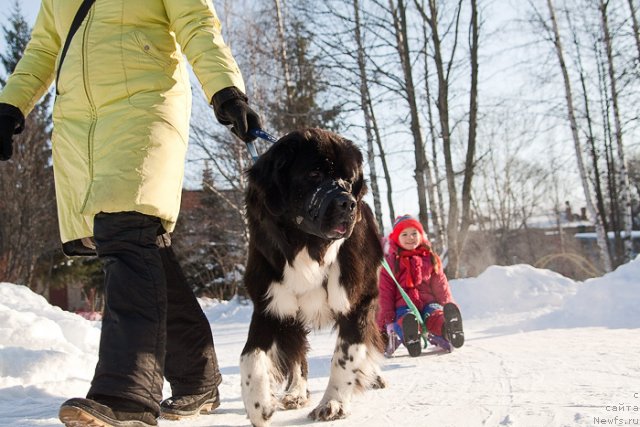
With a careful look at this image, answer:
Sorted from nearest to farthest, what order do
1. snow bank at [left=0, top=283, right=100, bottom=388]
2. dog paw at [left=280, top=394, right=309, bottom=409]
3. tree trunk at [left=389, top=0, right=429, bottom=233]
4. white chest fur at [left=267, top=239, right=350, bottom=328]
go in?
white chest fur at [left=267, top=239, right=350, bottom=328] → dog paw at [left=280, top=394, right=309, bottom=409] → snow bank at [left=0, top=283, right=100, bottom=388] → tree trunk at [left=389, top=0, right=429, bottom=233]

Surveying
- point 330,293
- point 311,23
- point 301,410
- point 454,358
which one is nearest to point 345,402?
point 301,410

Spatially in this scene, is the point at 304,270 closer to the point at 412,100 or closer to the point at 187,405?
the point at 187,405

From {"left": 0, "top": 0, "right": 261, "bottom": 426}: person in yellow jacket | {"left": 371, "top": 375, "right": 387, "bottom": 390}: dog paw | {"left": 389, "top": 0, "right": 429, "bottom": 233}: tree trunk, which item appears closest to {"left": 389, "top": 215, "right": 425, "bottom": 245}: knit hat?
{"left": 371, "top": 375, "right": 387, "bottom": 390}: dog paw

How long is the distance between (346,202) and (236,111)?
1.82 ft

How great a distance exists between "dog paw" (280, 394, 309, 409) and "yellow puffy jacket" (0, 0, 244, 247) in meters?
1.04

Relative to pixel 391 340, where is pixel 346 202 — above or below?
above

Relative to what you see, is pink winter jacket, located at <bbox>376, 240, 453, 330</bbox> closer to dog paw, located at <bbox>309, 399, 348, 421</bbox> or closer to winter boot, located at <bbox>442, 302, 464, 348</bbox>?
winter boot, located at <bbox>442, 302, 464, 348</bbox>

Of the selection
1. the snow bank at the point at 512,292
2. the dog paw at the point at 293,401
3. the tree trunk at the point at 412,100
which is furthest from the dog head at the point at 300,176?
the tree trunk at the point at 412,100

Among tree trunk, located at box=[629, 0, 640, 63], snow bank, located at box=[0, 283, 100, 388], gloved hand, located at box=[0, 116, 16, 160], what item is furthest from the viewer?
tree trunk, located at box=[629, 0, 640, 63]

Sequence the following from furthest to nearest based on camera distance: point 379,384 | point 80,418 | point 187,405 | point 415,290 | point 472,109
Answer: point 472,109 → point 415,290 → point 379,384 → point 187,405 → point 80,418

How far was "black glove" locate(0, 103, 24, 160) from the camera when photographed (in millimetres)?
2219

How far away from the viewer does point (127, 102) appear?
6.82 feet

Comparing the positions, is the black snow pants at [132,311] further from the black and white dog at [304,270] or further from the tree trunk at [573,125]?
the tree trunk at [573,125]

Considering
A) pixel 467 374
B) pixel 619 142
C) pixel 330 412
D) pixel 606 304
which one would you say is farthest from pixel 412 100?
pixel 330 412
